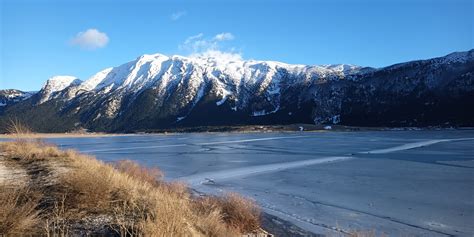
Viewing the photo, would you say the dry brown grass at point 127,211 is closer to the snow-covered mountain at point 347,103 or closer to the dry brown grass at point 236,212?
the dry brown grass at point 236,212

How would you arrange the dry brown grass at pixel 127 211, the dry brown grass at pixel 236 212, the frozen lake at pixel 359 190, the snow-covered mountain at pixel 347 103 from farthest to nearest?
the snow-covered mountain at pixel 347 103 → the frozen lake at pixel 359 190 → the dry brown grass at pixel 236 212 → the dry brown grass at pixel 127 211

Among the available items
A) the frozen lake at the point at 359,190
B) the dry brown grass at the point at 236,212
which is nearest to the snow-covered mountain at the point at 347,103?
the frozen lake at the point at 359,190

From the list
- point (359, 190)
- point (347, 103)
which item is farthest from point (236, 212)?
point (347, 103)

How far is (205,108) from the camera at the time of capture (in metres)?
190

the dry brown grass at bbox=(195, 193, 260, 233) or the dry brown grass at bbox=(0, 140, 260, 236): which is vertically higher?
the dry brown grass at bbox=(0, 140, 260, 236)

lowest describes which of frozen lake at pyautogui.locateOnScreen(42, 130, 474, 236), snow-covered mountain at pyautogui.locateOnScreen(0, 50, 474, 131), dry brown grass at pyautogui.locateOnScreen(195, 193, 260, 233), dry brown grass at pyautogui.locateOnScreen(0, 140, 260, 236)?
frozen lake at pyautogui.locateOnScreen(42, 130, 474, 236)

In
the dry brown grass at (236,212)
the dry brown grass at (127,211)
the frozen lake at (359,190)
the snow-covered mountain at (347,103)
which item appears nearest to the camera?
the dry brown grass at (127,211)

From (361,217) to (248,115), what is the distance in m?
160

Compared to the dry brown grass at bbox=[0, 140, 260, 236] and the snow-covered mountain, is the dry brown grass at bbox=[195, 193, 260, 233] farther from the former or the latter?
the snow-covered mountain

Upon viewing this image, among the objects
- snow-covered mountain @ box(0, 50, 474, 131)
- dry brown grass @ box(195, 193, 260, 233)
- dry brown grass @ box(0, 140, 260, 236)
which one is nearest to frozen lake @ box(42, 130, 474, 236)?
dry brown grass @ box(195, 193, 260, 233)

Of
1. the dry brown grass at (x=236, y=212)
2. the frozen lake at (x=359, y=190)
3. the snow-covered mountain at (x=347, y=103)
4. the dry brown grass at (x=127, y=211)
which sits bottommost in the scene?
the frozen lake at (x=359, y=190)

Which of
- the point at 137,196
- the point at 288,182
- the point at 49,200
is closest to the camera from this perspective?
the point at 49,200

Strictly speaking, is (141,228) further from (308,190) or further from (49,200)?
(308,190)

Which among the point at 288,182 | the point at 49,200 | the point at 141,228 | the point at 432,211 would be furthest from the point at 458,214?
the point at 49,200
